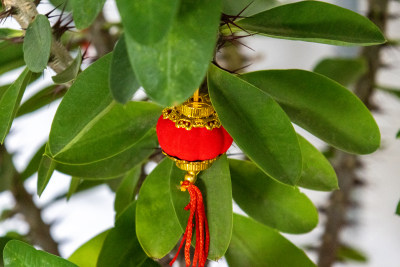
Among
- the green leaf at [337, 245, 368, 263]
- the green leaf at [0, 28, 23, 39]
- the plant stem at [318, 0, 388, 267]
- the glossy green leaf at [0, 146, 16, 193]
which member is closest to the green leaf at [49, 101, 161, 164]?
the green leaf at [0, 28, 23, 39]

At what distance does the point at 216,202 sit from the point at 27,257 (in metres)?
0.14

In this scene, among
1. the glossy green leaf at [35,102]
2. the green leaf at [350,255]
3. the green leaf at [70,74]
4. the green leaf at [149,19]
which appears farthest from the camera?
the green leaf at [350,255]

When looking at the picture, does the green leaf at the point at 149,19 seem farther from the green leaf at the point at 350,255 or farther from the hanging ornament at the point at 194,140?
the green leaf at the point at 350,255

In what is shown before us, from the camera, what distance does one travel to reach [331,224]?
755 millimetres

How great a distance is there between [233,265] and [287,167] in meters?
0.16

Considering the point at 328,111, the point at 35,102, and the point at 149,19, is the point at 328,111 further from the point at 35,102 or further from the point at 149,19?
the point at 35,102

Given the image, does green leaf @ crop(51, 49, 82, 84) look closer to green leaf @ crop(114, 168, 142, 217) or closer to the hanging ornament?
the hanging ornament

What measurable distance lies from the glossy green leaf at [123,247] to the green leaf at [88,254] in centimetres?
5

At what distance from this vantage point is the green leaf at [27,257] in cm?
36

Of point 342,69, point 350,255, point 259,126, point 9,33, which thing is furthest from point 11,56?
point 350,255

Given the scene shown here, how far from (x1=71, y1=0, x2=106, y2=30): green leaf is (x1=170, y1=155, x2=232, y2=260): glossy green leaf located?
16 centimetres

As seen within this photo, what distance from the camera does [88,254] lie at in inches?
19.7

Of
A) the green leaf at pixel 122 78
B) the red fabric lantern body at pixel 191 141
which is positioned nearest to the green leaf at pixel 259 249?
the red fabric lantern body at pixel 191 141

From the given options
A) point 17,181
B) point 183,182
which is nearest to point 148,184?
point 183,182
